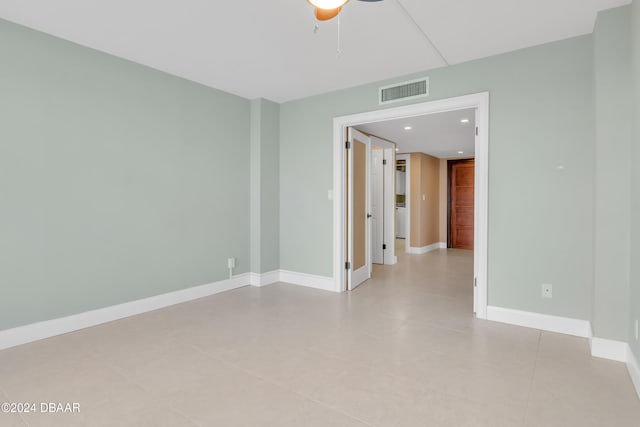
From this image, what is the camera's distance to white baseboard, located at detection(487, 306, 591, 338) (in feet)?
9.84

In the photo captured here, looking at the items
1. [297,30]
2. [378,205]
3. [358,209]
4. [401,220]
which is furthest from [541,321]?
[401,220]

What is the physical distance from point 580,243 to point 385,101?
2.44 metres

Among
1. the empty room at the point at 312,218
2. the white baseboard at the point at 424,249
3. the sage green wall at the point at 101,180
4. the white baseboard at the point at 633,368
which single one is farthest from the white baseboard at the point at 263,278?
the white baseboard at the point at 424,249

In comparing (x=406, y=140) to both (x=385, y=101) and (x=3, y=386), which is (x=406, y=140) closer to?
(x=385, y=101)

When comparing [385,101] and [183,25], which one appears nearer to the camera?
[183,25]

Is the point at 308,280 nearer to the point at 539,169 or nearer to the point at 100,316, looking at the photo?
the point at 100,316

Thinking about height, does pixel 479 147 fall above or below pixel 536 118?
below

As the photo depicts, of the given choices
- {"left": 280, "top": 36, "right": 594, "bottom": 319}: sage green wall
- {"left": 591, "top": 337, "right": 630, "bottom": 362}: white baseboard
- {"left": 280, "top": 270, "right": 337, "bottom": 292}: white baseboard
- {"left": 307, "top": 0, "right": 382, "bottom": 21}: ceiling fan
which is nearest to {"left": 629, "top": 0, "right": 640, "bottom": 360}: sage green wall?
{"left": 591, "top": 337, "right": 630, "bottom": 362}: white baseboard

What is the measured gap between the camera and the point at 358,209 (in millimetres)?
4902

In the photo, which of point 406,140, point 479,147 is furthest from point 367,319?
point 406,140

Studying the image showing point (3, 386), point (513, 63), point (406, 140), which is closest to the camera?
point (3, 386)

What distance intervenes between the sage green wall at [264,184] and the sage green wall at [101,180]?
38 centimetres

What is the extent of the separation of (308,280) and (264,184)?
151cm

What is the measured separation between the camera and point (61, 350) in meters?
2.71
